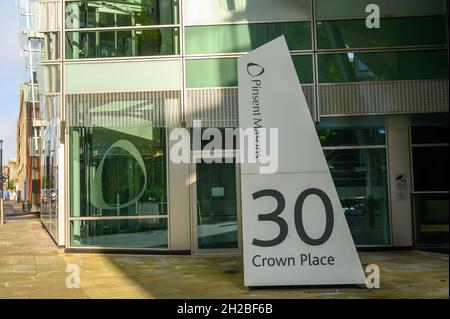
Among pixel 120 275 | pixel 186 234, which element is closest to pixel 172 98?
pixel 186 234

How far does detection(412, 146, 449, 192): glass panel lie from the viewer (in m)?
12.2

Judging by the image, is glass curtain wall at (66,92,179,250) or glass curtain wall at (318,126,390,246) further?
glass curtain wall at (318,126,390,246)

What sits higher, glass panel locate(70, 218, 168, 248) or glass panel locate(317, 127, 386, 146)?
glass panel locate(317, 127, 386, 146)

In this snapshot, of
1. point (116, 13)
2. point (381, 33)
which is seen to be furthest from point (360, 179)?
point (116, 13)

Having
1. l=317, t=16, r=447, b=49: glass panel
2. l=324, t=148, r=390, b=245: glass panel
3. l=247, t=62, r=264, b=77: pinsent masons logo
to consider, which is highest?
l=317, t=16, r=447, b=49: glass panel

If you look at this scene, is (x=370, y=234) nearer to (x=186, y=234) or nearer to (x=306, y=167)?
(x=186, y=234)

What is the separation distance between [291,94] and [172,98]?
451 cm

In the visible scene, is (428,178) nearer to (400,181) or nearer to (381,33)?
(400,181)

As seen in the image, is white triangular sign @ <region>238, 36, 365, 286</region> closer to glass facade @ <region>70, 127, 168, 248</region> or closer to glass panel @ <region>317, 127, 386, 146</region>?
glass panel @ <region>317, 127, 386, 146</region>

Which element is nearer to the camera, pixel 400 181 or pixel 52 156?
pixel 400 181

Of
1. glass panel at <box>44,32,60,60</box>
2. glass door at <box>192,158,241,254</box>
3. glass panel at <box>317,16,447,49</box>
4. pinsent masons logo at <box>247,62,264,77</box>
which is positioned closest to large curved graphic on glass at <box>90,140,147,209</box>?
glass door at <box>192,158,241,254</box>

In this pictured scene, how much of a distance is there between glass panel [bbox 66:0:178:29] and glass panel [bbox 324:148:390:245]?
524 centimetres

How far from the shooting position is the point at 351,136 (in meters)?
12.5

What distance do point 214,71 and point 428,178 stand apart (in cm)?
552
